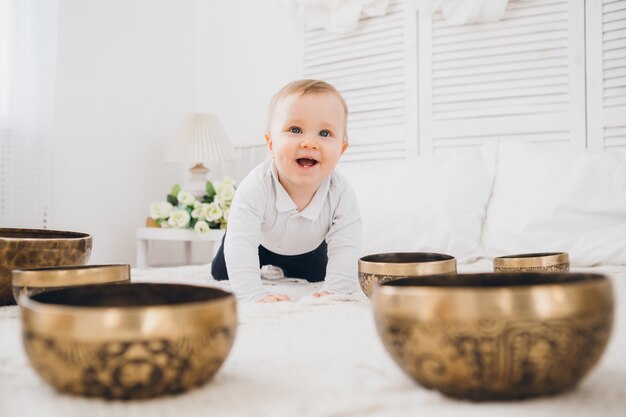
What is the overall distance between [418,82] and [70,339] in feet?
8.50

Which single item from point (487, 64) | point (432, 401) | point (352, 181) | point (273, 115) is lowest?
point (432, 401)

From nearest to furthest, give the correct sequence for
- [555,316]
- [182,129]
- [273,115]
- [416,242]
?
[555,316]
[273,115]
[416,242]
[182,129]

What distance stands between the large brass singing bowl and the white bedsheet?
0.02 m

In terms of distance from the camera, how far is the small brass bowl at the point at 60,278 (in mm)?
709

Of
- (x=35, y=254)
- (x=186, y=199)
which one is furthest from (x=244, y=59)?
(x=35, y=254)

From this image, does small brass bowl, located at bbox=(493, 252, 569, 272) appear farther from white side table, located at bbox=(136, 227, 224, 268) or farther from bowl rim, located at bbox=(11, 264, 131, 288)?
white side table, located at bbox=(136, 227, 224, 268)

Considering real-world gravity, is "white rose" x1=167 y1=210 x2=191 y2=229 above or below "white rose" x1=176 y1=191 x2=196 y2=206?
below

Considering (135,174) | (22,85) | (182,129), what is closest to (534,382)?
(22,85)

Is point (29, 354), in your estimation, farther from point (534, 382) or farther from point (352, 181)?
point (352, 181)

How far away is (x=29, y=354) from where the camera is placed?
0.43 meters

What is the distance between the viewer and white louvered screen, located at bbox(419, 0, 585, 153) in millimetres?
2445

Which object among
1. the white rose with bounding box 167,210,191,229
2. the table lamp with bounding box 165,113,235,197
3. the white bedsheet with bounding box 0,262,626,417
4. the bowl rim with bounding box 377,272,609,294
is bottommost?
the white bedsheet with bounding box 0,262,626,417

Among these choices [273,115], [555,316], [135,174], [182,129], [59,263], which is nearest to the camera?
[555,316]

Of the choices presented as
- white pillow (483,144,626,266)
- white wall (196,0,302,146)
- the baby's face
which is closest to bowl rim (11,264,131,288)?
the baby's face
